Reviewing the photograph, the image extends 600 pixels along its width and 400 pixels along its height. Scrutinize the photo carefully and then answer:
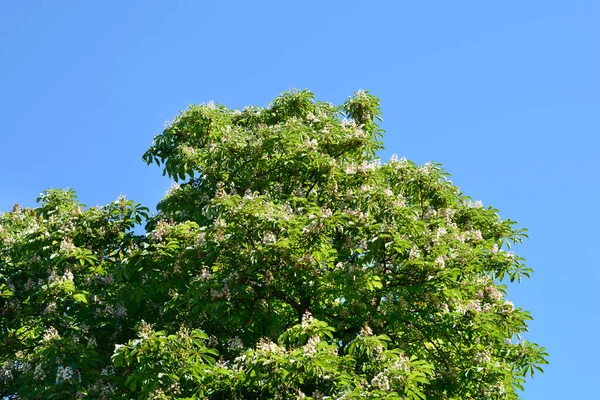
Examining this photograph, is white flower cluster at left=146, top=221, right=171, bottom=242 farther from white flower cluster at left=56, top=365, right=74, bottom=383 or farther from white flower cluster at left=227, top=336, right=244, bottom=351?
white flower cluster at left=56, top=365, right=74, bottom=383

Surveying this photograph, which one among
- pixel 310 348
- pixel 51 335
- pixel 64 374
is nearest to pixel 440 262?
pixel 310 348

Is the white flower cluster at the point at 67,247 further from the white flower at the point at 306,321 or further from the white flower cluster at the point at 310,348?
the white flower cluster at the point at 310,348

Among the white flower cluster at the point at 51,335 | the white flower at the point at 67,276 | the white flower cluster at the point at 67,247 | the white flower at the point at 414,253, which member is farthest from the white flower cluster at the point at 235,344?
the white flower cluster at the point at 67,247

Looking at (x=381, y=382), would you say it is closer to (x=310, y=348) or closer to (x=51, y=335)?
(x=310, y=348)

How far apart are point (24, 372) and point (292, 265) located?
18.8 ft

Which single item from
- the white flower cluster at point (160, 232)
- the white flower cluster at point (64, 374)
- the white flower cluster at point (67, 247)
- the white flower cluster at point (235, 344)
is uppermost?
the white flower cluster at point (160, 232)

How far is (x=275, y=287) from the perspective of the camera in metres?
13.0

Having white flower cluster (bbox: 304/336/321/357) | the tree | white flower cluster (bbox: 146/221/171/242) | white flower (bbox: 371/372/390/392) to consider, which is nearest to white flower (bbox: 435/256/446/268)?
the tree

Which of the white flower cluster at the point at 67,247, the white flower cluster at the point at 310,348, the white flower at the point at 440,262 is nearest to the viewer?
the white flower cluster at the point at 310,348

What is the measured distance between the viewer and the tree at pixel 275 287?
1124 cm

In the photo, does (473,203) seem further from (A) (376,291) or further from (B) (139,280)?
(B) (139,280)

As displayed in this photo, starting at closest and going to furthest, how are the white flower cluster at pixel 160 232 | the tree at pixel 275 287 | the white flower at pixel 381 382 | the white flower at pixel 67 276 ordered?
1. the white flower at pixel 381 382
2. the tree at pixel 275 287
3. the white flower at pixel 67 276
4. the white flower cluster at pixel 160 232

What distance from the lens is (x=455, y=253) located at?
42.8ft

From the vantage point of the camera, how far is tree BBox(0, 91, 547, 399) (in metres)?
11.2
